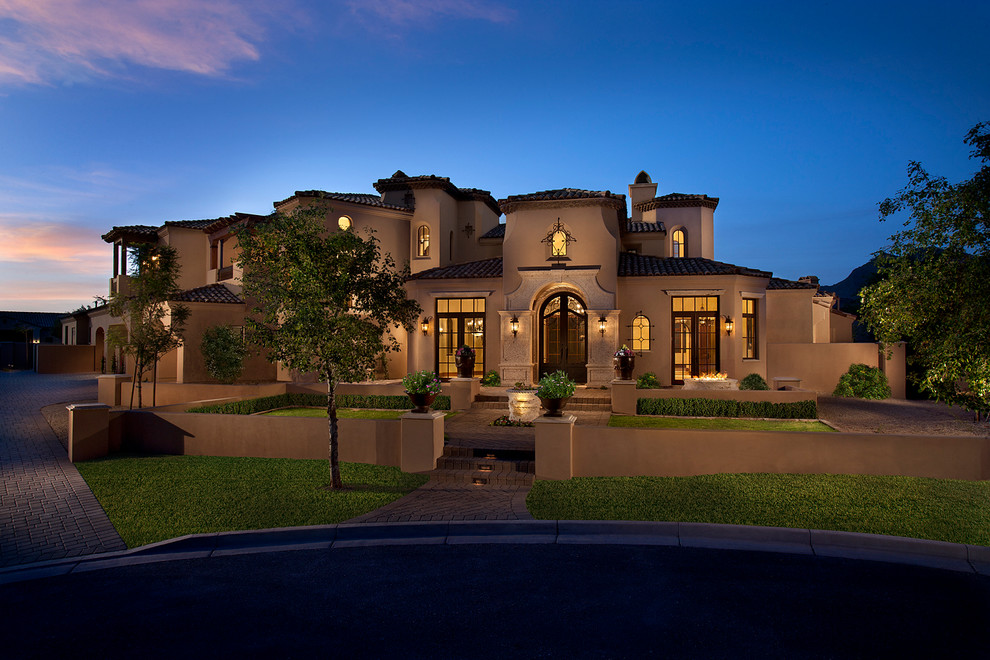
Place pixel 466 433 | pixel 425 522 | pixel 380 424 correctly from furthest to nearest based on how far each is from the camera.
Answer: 1. pixel 466 433
2. pixel 380 424
3. pixel 425 522

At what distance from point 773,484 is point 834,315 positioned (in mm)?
25489

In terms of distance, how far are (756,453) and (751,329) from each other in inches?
530

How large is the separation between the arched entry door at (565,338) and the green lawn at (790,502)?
11558mm

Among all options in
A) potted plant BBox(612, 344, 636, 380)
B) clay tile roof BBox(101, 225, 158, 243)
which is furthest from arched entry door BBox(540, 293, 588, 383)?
clay tile roof BBox(101, 225, 158, 243)

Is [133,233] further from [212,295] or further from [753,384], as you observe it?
[753,384]

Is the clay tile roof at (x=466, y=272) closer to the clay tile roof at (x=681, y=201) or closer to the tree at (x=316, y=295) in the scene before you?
the clay tile roof at (x=681, y=201)

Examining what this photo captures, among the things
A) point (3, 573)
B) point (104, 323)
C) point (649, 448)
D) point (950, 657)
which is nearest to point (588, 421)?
point (649, 448)

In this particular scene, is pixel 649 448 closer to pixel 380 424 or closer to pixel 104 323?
pixel 380 424

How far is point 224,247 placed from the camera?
2969 centimetres

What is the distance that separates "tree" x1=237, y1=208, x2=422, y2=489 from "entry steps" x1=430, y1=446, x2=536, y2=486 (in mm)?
2060

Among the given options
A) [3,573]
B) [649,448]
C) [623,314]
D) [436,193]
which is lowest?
[3,573]

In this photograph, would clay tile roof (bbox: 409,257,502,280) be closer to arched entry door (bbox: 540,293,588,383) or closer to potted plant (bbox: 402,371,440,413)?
arched entry door (bbox: 540,293,588,383)

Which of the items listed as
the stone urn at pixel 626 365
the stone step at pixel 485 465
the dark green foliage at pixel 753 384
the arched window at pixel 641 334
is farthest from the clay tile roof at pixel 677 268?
the stone step at pixel 485 465

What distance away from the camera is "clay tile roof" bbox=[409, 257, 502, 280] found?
22.1 metres
